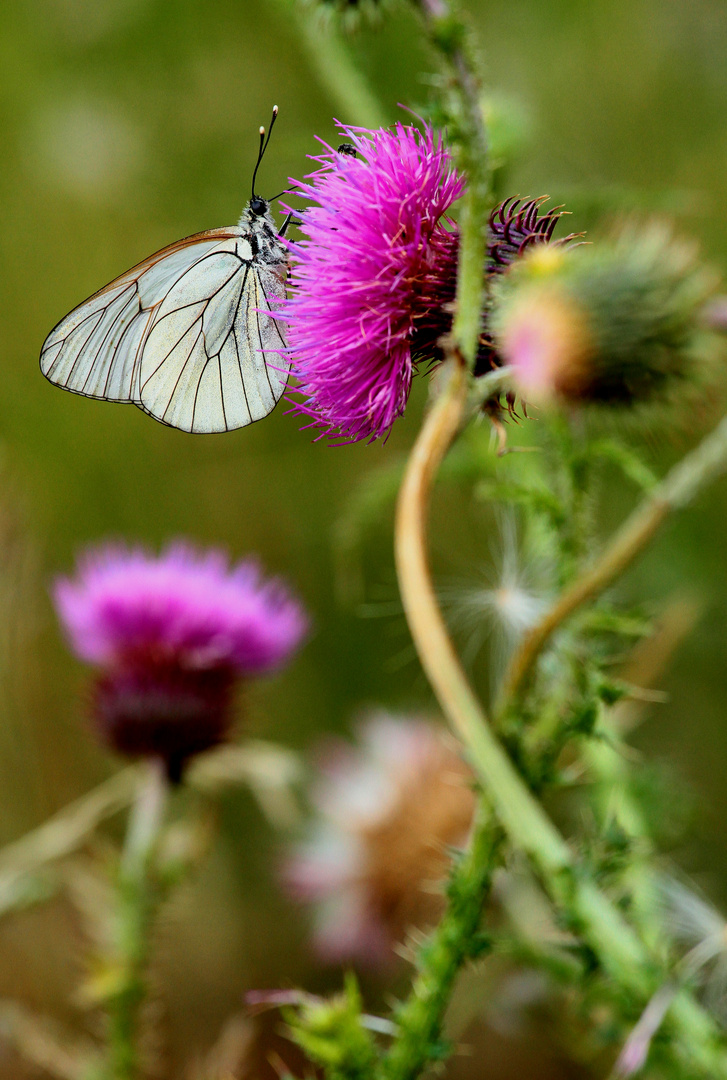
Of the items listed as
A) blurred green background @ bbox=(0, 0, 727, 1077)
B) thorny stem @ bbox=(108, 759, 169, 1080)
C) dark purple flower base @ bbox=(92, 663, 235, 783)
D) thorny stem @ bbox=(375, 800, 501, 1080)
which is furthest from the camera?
blurred green background @ bbox=(0, 0, 727, 1077)

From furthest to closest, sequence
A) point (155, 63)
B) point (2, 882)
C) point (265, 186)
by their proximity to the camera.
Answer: point (155, 63), point (265, 186), point (2, 882)

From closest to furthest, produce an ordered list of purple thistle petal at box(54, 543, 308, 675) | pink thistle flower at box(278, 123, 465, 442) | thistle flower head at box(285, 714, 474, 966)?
pink thistle flower at box(278, 123, 465, 442), purple thistle petal at box(54, 543, 308, 675), thistle flower head at box(285, 714, 474, 966)

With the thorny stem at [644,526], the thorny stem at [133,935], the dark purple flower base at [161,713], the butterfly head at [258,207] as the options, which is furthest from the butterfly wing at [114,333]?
the thorny stem at [644,526]

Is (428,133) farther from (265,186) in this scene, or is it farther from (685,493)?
(265,186)

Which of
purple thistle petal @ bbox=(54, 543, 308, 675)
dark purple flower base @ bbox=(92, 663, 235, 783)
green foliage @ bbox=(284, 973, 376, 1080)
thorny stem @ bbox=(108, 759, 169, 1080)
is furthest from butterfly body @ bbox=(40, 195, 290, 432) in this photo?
green foliage @ bbox=(284, 973, 376, 1080)

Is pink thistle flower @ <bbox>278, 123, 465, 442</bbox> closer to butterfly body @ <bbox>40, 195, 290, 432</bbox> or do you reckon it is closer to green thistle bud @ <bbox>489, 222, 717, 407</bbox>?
green thistle bud @ <bbox>489, 222, 717, 407</bbox>

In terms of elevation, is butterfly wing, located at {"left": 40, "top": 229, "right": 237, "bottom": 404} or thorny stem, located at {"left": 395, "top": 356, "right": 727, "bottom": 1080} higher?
butterfly wing, located at {"left": 40, "top": 229, "right": 237, "bottom": 404}

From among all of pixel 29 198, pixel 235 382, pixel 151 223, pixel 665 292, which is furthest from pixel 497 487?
pixel 29 198
